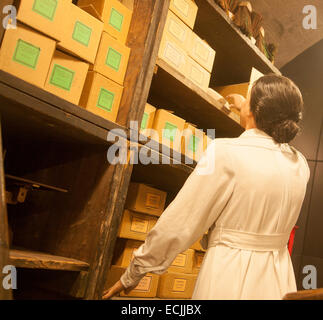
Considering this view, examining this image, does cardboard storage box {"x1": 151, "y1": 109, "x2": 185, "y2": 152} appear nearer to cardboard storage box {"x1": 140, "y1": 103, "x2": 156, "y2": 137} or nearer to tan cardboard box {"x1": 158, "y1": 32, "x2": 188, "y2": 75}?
cardboard storage box {"x1": 140, "y1": 103, "x2": 156, "y2": 137}

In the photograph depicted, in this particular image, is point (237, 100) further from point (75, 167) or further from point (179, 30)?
point (75, 167)

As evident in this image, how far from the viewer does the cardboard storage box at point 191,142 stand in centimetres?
193

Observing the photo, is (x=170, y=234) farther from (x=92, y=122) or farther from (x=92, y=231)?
(x=92, y=122)

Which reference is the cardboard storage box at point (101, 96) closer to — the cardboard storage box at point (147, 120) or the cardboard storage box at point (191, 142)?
the cardboard storage box at point (147, 120)

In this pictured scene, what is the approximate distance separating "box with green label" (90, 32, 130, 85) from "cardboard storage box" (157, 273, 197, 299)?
3.62 ft

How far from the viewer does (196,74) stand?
1.98 meters

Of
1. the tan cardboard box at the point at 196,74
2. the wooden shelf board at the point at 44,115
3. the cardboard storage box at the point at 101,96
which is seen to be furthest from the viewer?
the tan cardboard box at the point at 196,74

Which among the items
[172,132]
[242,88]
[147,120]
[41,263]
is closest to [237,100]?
[242,88]

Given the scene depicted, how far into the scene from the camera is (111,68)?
154 centimetres

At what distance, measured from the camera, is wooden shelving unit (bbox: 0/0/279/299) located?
1.30 m

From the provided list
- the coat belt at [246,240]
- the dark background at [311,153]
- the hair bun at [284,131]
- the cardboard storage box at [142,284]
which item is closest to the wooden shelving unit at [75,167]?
the cardboard storage box at [142,284]

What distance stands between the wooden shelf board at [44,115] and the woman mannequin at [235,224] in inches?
17.7
